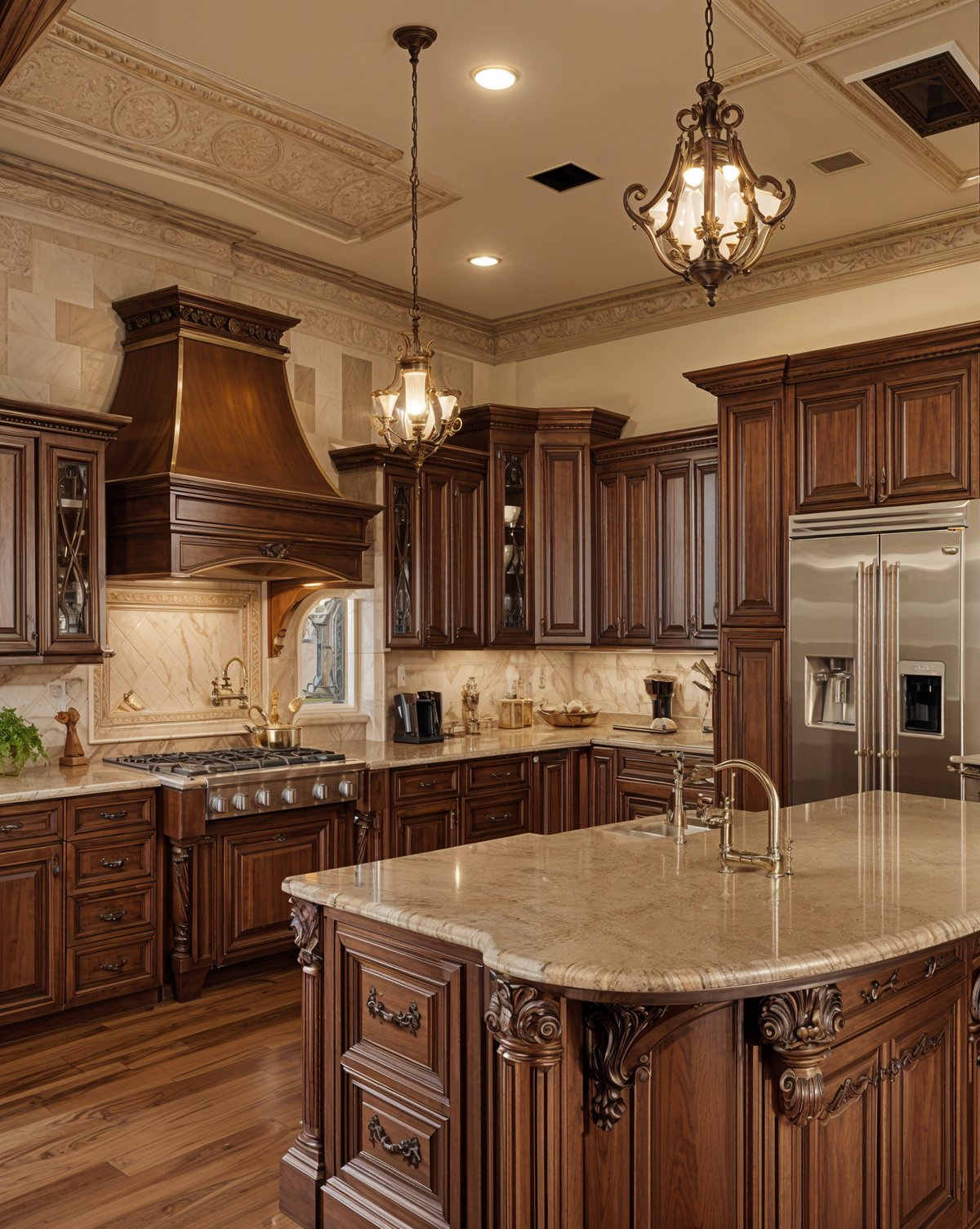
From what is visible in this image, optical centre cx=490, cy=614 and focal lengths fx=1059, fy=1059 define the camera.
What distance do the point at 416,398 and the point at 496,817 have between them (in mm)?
2935

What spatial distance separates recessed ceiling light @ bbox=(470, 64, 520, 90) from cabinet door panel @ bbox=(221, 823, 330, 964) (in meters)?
3.24

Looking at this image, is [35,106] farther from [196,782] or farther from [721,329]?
[721,329]

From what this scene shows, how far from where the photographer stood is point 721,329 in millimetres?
6191

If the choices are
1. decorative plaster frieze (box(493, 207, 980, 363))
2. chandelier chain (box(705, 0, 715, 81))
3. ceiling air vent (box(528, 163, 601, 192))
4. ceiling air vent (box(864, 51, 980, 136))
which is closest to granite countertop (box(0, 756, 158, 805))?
ceiling air vent (box(528, 163, 601, 192))

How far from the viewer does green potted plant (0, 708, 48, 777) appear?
13.9 feet

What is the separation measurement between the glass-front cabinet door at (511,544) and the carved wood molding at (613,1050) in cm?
433

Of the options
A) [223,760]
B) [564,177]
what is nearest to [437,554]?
[223,760]

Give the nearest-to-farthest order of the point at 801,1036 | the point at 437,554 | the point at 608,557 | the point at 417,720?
the point at 801,1036, the point at 417,720, the point at 437,554, the point at 608,557

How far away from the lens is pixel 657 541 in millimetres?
Result: 6176

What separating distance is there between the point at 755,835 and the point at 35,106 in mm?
3863

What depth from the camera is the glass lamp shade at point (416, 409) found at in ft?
11.4

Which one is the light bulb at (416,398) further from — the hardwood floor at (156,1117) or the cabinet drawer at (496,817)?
the cabinet drawer at (496,817)

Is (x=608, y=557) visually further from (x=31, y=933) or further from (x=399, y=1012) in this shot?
(x=399, y=1012)

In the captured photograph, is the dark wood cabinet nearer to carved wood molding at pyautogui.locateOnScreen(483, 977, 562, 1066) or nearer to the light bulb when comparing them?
the light bulb
